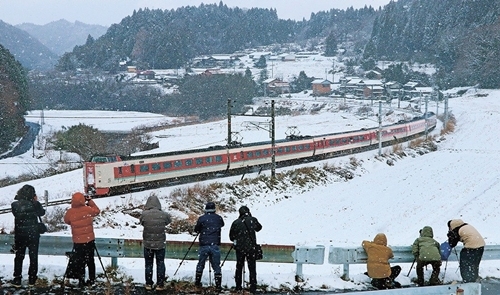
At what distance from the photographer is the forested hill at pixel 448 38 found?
391 feet

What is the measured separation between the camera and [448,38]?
478 ft

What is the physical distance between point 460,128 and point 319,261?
205 feet

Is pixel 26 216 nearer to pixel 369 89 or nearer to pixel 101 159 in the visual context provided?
pixel 101 159

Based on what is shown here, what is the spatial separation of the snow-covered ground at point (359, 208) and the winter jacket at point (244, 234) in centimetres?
83

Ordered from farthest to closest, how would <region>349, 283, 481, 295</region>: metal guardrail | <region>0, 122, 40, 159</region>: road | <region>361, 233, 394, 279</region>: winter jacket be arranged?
<region>0, 122, 40, 159</region>: road
<region>361, 233, 394, 279</region>: winter jacket
<region>349, 283, 481, 295</region>: metal guardrail

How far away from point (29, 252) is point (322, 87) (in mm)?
127670

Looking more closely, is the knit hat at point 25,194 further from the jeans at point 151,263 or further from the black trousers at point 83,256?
the jeans at point 151,263

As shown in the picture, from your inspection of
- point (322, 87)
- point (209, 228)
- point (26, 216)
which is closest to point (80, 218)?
point (26, 216)

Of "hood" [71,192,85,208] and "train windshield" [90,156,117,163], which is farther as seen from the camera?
"train windshield" [90,156,117,163]

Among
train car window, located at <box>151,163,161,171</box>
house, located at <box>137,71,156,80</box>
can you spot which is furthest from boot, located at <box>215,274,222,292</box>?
house, located at <box>137,71,156,80</box>

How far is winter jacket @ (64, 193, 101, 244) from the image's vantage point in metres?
9.02

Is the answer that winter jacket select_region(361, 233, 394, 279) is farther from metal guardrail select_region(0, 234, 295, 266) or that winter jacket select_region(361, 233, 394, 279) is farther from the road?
the road

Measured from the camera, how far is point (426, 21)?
541 feet

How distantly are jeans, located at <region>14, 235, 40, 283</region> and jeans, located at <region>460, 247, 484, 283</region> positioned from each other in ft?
24.9
